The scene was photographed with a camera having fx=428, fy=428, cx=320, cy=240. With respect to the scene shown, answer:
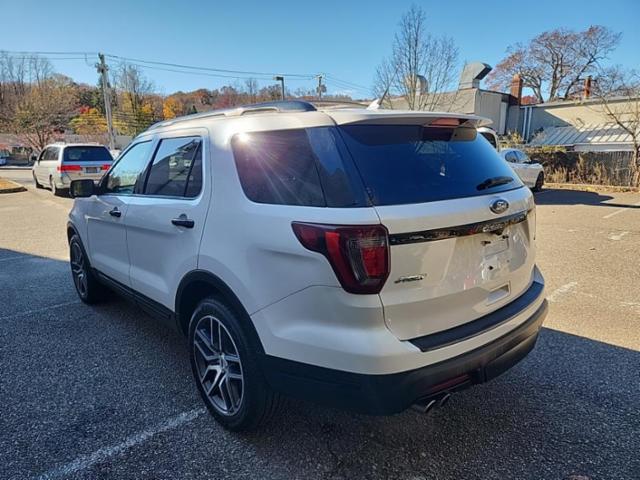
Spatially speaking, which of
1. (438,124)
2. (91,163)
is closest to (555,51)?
(91,163)

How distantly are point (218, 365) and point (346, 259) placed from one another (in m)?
1.26

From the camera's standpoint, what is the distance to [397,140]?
7.24ft

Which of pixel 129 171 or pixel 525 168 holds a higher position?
pixel 129 171

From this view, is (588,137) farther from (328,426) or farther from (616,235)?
(328,426)

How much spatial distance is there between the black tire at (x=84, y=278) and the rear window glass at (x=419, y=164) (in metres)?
3.55

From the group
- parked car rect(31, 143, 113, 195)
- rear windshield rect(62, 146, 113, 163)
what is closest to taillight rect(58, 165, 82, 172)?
parked car rect(31, 143, 113, 195)

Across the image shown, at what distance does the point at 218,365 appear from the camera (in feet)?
8.57

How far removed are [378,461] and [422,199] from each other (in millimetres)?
1418

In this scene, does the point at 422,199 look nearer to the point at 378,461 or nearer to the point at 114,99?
the point at 378,461

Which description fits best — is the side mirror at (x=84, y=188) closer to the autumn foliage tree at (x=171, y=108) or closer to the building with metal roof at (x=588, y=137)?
the building with metal roof at (x=588, y=137)

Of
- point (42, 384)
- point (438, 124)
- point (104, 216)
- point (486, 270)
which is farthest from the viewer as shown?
point (104, 216)

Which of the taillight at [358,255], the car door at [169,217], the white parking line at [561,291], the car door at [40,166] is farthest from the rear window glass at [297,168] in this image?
the car door at [40,166]

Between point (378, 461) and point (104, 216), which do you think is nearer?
point (378, 461)

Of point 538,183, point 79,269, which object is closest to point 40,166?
point 79,269
